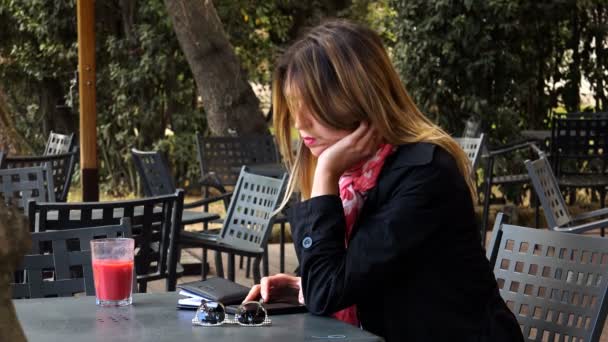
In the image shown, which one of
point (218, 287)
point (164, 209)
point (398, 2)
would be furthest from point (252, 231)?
point (398, 2)

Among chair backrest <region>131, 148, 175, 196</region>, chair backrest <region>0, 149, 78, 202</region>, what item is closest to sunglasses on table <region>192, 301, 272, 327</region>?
chair backrest <region>131, 148, 175, 196</region>

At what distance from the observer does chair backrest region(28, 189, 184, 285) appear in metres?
4.17

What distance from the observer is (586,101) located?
11758 mm

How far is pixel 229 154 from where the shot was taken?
27.8 ft

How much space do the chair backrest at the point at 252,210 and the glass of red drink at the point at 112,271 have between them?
2.66m

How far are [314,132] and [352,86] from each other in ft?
0.55

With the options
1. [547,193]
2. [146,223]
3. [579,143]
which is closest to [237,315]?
[146,223]

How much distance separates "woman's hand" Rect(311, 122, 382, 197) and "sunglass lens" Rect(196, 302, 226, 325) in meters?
0.38

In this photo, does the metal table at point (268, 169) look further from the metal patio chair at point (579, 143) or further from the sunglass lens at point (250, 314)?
the sunglass lens at point (250, 314)

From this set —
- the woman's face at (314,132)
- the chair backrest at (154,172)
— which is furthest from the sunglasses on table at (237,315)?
the chair backrest at (154,172)

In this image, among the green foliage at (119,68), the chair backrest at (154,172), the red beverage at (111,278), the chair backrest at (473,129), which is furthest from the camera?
the green foliage at (119,68)

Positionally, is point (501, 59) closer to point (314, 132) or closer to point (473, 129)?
point (473, 129)

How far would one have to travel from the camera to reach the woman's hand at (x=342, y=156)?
2.61 meters

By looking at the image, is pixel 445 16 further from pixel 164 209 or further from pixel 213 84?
pixel 164 209
